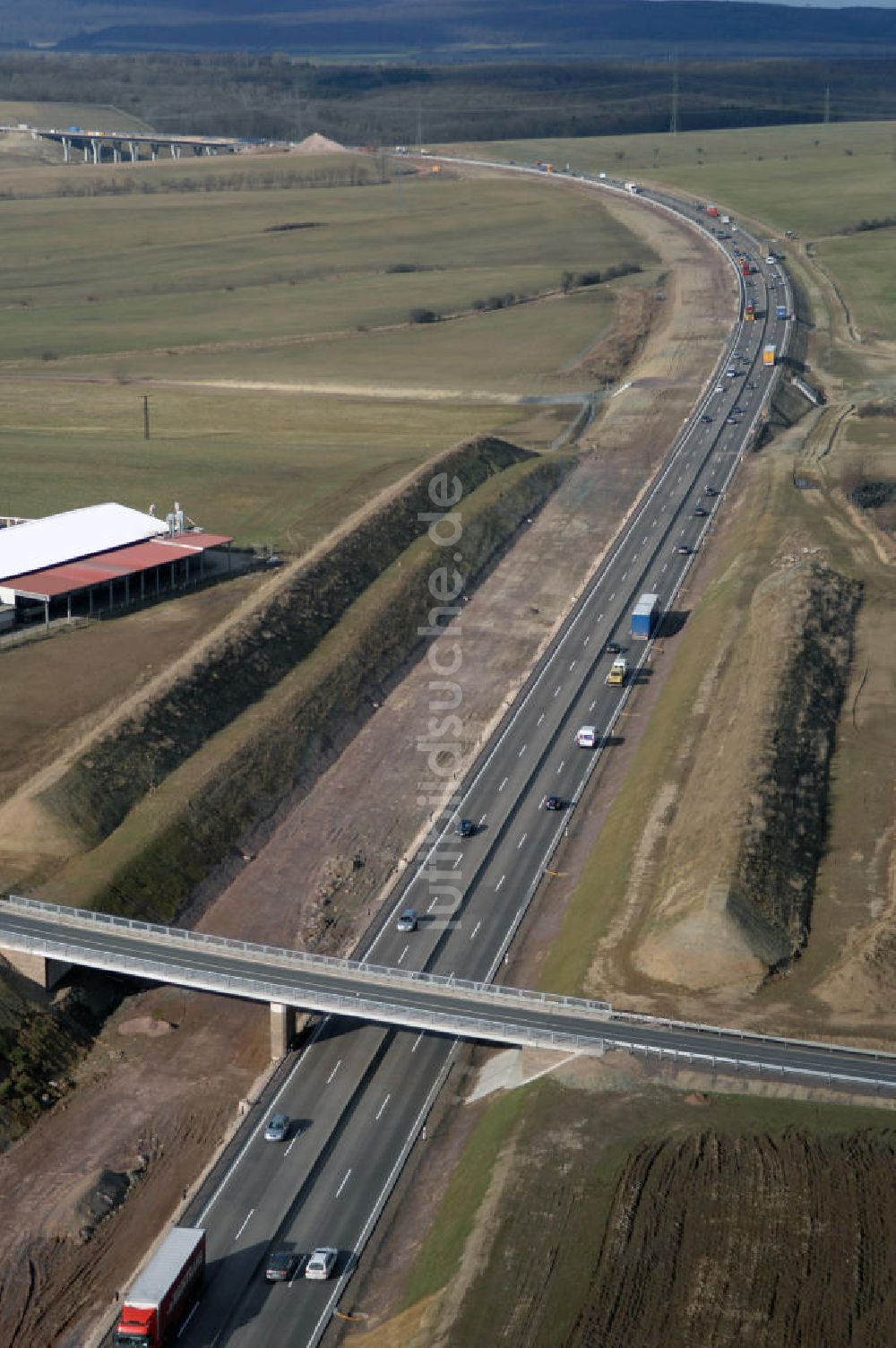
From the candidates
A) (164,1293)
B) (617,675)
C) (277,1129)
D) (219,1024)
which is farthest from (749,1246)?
(617,675)

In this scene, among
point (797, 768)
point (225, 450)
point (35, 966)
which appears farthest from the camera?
point (225, 450)

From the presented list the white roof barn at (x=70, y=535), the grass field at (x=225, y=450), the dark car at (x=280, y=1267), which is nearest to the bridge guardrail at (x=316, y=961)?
the dark car at (x=280, y=1267)

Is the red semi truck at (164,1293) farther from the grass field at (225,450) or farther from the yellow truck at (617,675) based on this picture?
the grass field at (225,450)

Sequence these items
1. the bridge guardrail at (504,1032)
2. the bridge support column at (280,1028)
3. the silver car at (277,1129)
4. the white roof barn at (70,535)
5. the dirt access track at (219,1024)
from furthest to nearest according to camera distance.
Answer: the white roof barn at (70,535) → the bridge support column at (280,1028) → the silver car at (277,1129) → the bridge guardrail at (504,1032) → the dirt access track at (219,1024)

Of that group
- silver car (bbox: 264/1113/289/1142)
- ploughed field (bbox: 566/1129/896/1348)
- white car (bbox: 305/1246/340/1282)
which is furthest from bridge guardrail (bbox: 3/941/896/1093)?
white car (bbox: 305/1246/340/1282)

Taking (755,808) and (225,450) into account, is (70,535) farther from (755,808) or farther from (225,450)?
(755,808)

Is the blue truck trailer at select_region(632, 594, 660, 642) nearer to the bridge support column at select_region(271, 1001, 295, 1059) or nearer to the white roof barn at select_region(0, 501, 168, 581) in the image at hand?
the white roof barn at select_region(0, 501, 168, 581)

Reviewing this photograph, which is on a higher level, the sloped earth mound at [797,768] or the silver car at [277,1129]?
the sloped earth mound at [797,768]
